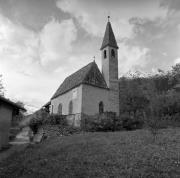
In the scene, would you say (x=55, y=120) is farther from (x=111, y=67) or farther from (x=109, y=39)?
(x=109, y=39)

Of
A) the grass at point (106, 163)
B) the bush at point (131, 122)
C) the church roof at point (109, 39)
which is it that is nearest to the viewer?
the grass at point (106, 163)

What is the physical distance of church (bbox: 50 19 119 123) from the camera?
28.0 m

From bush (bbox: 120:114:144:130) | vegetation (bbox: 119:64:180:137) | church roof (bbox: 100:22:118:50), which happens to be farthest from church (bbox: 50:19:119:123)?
bush (bbox: 120:114:144:130)

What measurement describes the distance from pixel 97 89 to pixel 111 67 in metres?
4.03

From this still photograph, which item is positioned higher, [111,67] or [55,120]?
[111,67]

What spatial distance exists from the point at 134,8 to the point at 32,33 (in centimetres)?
766

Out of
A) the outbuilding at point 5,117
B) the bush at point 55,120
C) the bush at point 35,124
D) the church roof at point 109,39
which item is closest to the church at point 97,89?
the church roof at point 109,39

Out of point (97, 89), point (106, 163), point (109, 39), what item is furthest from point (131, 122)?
point (106, 163)

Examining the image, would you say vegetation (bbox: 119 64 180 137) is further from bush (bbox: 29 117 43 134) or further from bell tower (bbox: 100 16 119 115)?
bush (bbox: 29 117 43 134)

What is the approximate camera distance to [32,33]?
14.6 metres

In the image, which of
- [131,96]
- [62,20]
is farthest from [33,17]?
[131,96]

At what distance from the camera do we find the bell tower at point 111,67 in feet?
99.1

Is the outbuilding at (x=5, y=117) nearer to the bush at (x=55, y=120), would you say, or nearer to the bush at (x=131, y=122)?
the bush at (x=55, y=120)

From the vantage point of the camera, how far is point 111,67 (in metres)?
30.8
